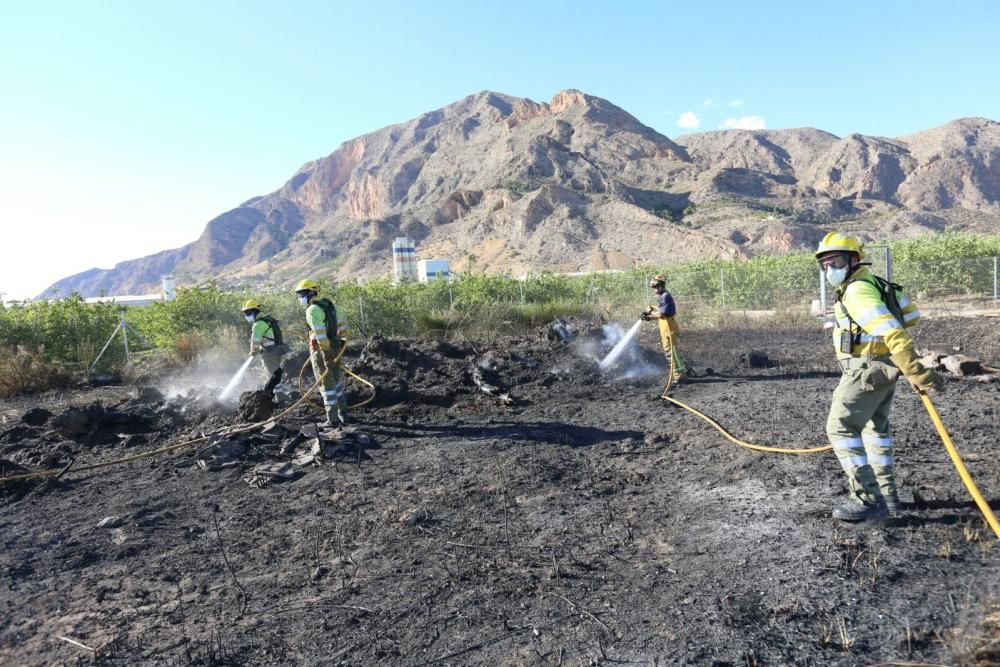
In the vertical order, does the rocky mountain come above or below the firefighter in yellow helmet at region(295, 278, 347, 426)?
above

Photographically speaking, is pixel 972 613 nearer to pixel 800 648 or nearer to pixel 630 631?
pixel 800 648

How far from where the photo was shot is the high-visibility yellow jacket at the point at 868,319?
11.6ft

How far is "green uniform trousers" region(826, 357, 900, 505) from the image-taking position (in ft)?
12.7

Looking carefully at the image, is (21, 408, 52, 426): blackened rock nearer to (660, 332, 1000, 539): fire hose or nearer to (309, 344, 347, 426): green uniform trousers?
(309, 344, 347, 426): green uniform trousers

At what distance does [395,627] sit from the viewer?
3152mm

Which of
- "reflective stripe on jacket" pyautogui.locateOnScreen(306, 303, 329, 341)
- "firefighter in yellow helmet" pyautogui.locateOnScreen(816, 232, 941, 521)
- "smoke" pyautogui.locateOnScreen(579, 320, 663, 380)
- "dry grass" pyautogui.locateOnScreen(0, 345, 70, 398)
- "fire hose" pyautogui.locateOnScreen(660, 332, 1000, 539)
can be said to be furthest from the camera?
"dry grass" pyautogui.locateOnScreen(0, 345, 70, 398)

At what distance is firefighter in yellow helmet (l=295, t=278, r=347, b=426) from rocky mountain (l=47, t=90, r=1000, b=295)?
61.6m

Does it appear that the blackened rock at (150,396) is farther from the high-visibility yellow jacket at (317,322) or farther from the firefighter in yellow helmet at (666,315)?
the firefighter in yellow helmet at (666,315)

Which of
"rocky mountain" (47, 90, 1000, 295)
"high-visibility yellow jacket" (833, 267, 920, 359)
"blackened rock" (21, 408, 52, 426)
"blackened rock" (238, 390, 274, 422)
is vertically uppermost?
"rocky mountain" (47, 90, 1000, 295)

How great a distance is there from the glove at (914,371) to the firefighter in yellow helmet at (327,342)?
593 cm

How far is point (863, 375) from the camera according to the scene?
3816 millimetres

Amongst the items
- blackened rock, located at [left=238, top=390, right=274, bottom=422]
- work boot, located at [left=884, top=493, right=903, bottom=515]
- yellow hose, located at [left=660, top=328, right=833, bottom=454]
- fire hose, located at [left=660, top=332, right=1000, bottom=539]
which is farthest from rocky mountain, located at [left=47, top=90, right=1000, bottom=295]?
work boot, located at [left=884, top=493, right=903, bottom=515]

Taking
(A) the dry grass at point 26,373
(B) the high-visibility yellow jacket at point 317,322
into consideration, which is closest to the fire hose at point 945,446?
(B) the high-visibility yellow jacket at point 317,322

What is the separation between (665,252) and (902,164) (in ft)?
273
